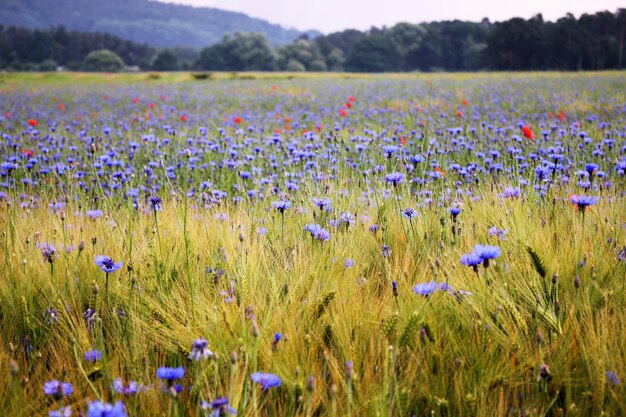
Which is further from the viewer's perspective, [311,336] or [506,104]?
[506,104]

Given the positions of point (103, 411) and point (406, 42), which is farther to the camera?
point (406, 42)

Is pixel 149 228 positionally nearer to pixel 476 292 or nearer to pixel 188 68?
pixel 476 292

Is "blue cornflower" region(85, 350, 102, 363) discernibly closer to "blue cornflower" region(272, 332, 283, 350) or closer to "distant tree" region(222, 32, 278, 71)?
"blue cornflower" region(272, 332, 283, 350)

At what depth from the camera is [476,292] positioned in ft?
5.63

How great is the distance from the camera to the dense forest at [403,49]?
1874 inches

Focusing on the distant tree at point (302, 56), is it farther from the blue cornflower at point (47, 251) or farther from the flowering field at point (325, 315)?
the blue cornflower at point (47, 251)

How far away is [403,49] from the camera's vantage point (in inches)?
2635

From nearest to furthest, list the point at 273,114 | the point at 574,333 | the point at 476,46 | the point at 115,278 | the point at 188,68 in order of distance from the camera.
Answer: the point at 574,333
the point at 115,278
the point at 273,114
the point at 476,46
the point at 188,68

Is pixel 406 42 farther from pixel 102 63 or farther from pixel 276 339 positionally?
pixel 276 339

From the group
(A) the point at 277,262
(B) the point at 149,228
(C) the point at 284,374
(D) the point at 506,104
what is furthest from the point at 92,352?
(D) the point at 506,104

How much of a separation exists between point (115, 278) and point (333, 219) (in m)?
1.20

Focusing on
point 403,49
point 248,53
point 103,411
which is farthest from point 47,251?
point 403,49

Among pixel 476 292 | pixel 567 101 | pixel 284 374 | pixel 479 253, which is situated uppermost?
pixel 567 101

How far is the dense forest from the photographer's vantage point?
47594 mm
